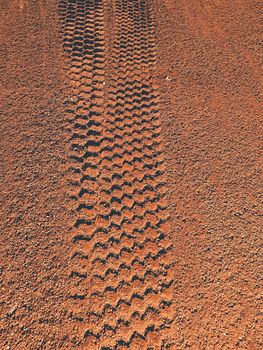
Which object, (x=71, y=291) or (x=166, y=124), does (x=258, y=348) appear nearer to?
(x=71, y=291)

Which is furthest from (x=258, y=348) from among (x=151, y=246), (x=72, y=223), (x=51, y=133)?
(x=51, y=133)

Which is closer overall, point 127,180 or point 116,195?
point 116,195

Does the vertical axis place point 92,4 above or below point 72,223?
above
